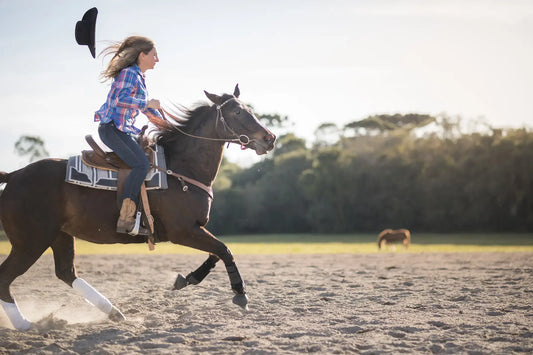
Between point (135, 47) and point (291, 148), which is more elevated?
point (291, 148)

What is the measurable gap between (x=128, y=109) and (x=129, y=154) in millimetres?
566

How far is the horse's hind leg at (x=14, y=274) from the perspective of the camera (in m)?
6.19

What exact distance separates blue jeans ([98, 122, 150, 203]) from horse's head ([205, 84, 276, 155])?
3.70 ft

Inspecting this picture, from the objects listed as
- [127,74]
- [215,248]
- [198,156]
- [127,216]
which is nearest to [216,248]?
[215,248]

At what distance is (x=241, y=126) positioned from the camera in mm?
6672

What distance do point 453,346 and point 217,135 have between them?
149 inches

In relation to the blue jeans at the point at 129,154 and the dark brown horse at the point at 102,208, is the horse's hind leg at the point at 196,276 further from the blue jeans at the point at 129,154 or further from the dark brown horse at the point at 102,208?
the blue jeans at the point at 129,154

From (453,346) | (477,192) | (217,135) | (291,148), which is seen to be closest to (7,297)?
(217,135)

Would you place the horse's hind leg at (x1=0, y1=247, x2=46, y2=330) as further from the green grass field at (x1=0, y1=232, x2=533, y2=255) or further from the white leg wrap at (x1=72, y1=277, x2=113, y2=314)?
the green grass field at (x1=0, y1=232, x2=533, y2=255)

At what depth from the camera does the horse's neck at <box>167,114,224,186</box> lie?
6652mm

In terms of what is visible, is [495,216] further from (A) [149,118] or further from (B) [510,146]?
(A) [149,118]

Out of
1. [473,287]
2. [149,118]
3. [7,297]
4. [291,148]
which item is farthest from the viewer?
[291,148]

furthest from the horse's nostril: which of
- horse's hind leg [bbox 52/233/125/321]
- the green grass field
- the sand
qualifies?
the green grass field

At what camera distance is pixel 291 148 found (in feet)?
238
